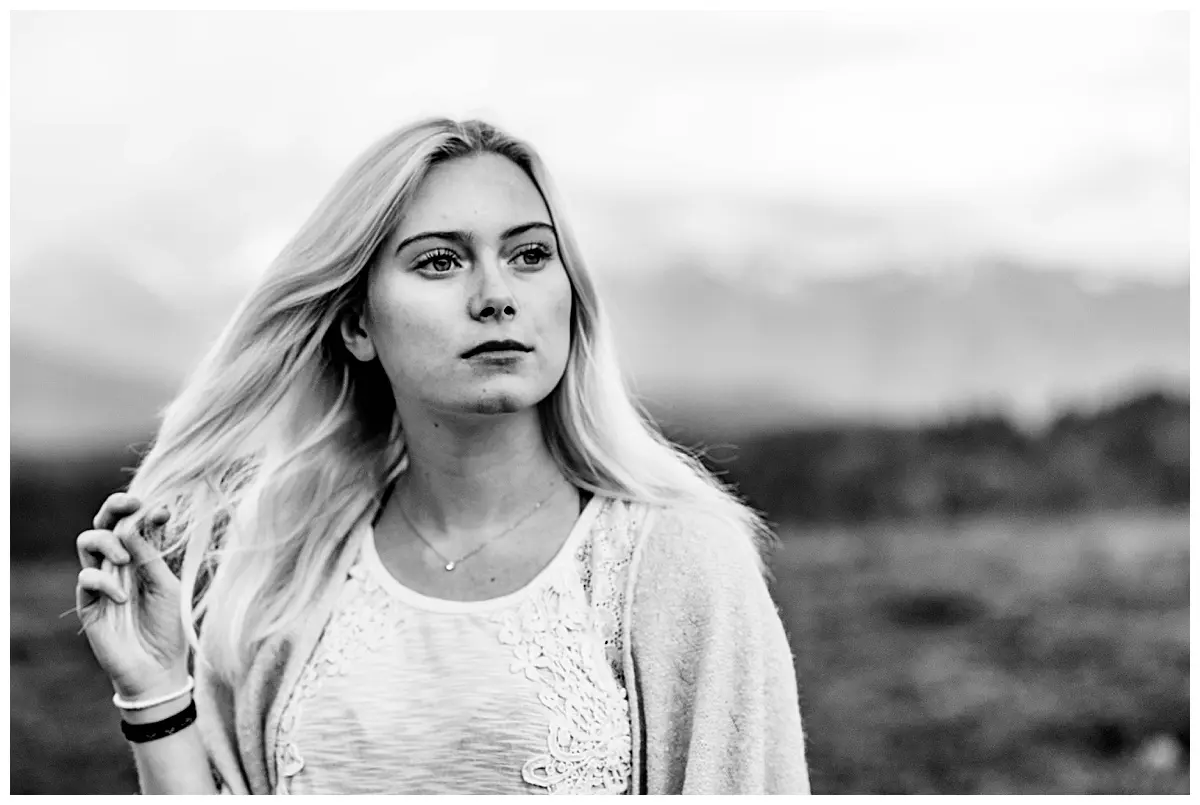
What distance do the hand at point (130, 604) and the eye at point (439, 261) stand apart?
47 centimetres

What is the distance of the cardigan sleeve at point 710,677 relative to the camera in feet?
5.07

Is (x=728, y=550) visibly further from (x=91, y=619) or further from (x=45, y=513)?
(x=45, y=513)

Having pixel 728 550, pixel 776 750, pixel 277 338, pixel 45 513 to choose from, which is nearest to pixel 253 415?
pixel 277 338

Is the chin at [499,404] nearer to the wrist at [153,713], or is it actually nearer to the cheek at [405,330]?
the cheek at [405,330]

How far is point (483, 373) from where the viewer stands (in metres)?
1.62

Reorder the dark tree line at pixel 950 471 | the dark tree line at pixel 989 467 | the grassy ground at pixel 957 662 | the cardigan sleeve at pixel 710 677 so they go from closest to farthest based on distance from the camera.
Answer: the cardigan sleeve at pixel 710 677 < the grassy ground at pixel 957 662 < the dark tree line at pixel 950 471 < the dark tree line at pixel 989 467

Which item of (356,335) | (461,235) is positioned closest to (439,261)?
(461,235)

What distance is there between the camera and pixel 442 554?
1711 millimetres

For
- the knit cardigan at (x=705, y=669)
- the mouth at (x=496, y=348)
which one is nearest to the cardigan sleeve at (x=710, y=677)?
the knit cardigan at (x=705, y=669)

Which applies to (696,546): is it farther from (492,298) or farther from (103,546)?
(103,546)

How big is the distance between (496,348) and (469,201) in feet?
0.64

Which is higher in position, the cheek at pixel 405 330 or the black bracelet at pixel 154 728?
the cheek at pixel 405 330

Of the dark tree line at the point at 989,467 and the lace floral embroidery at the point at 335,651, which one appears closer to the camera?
the lace floral embroidery at the point at 335,651

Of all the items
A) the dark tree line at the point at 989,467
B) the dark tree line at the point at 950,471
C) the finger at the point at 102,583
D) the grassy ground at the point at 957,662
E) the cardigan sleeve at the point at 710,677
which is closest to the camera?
the cardigan sleeve at the point at 710,677
